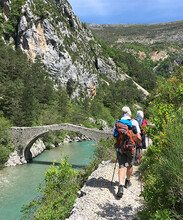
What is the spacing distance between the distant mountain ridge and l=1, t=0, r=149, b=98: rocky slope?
2863 inches

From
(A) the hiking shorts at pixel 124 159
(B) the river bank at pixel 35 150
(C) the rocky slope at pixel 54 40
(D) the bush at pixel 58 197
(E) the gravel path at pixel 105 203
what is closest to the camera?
(E) the gravel path at pixel 105 203

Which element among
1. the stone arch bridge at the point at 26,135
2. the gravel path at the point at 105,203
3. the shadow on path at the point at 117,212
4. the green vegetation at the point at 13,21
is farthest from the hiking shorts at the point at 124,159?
the green vegetation at the point at 13,21

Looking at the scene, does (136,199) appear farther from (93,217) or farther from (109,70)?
(109,70)

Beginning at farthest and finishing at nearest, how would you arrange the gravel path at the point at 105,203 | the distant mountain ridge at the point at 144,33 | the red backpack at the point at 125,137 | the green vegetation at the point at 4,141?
the distant mountain ridge at the point at 144,33, the green vegetation at the point at 4,141, the red backpack at the point at 125,137, the gravel path at the point at 105,203

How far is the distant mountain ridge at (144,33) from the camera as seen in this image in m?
120

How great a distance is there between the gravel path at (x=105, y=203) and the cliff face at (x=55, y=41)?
36461mm

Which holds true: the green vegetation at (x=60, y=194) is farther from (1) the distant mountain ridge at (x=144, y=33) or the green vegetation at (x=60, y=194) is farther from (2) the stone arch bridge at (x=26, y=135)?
(1) the distant mountain ridge at (x=144, y=33)

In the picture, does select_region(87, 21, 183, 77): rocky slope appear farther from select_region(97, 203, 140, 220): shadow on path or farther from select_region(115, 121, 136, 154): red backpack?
select_region(97, 203, 140, 220): shadow on path

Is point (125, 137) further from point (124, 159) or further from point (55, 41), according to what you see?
point (55, 41)

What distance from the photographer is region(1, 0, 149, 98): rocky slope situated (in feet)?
119

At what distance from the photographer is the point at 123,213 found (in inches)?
138

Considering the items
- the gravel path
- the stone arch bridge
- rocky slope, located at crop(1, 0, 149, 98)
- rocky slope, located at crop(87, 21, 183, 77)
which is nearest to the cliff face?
rocky slope, located at crop(1, 0, 149, 98)

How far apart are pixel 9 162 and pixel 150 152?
17331mm

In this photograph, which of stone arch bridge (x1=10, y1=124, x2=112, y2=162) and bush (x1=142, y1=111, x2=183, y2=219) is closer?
bush (x1=142, y1=111, x2=183, y2=219)
